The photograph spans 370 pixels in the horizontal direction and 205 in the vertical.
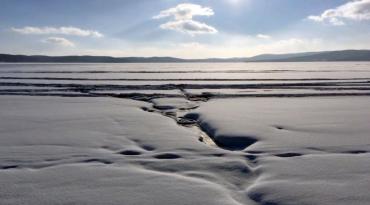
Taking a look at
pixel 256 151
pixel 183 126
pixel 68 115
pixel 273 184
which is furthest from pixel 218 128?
pixel 68 115

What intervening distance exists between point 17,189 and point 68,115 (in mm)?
5079

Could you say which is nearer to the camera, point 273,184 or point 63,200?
point 63,200

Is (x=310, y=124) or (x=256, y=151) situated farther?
(x=310, y=124)

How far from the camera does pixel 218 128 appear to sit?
22.5 feet

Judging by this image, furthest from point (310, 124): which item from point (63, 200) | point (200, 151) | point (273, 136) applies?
point (63, 200)

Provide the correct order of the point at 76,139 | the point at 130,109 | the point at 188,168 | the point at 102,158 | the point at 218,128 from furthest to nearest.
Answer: the point at 130,109, the point at 218,128, the point at 76,139, the point at 102,158, the point at 188,168

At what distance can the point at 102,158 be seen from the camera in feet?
15.5

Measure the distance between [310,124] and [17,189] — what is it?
218 inches

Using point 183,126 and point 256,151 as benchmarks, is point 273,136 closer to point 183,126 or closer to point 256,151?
point 256,151

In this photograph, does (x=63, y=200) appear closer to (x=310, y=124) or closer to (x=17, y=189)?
(x=17, y=189)

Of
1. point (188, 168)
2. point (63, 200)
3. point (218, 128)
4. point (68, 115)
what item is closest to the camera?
point (63, 200)

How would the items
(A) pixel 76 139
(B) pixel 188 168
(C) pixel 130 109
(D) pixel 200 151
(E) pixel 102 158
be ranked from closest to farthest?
(B) pixel 188 168, (E) pixel 102 158, (D) pixel 200 151, (A) pixel 76 139, (C) pixel 130 109

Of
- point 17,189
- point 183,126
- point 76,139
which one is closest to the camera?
point 17,189

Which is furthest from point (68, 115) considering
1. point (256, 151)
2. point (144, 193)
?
point (144, 193)
